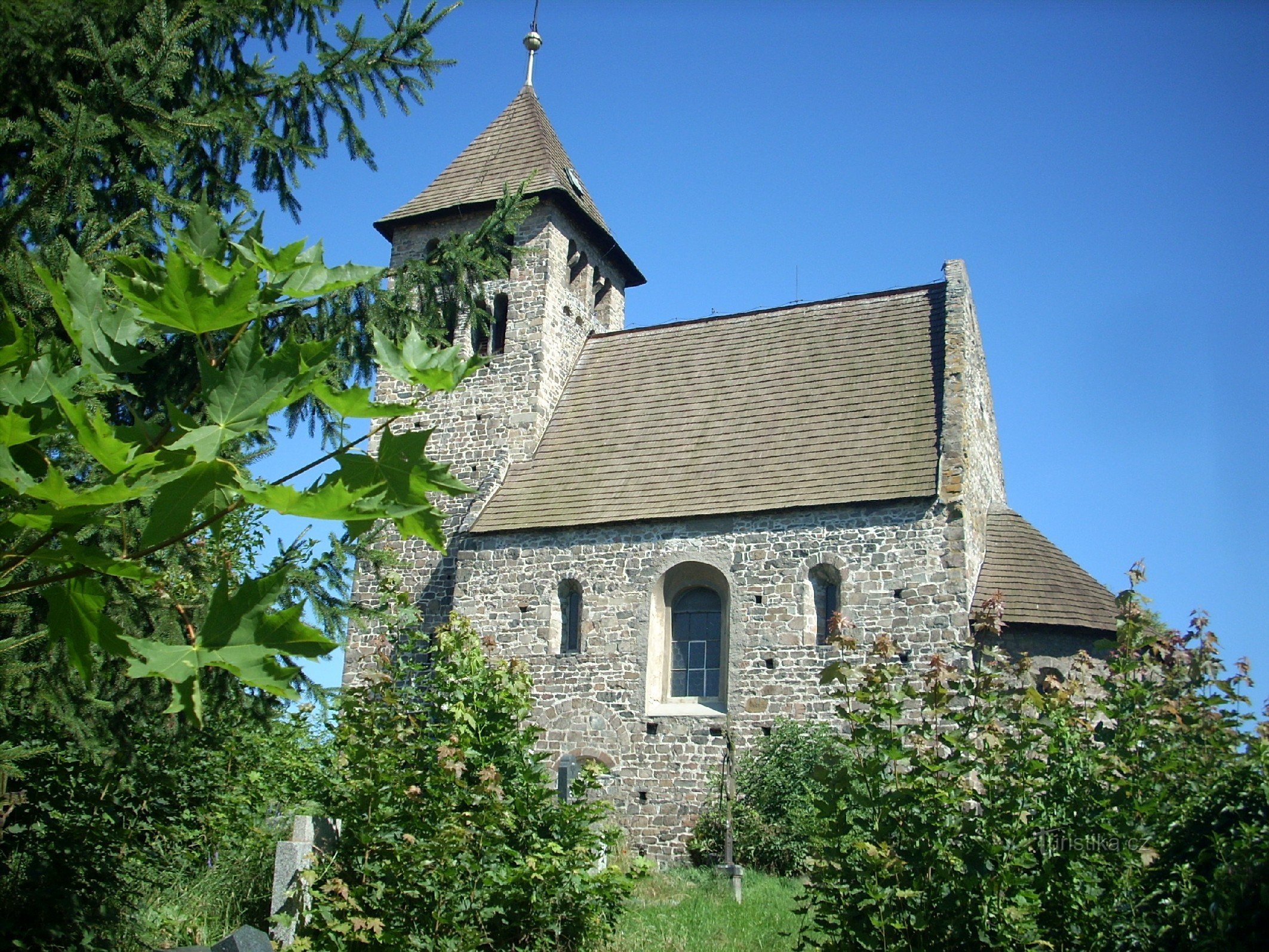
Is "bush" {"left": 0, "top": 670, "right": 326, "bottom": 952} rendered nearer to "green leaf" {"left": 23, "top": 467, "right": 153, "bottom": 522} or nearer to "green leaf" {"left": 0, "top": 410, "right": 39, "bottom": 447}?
"green leaf" {"left": 0, "top": 410, "right": 39, "bottom": 447}

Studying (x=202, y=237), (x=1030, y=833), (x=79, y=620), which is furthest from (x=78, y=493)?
(x=1030, y=833)

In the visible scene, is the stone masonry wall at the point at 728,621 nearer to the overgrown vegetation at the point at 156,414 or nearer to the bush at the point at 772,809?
the bush at the point at 772,809

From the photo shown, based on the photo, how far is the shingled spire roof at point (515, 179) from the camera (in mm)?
21203

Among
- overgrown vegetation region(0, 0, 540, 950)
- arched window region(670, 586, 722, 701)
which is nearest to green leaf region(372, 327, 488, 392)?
overgrown vegetation region(0, 0, 540, 950)

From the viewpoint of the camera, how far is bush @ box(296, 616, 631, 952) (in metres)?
6.57

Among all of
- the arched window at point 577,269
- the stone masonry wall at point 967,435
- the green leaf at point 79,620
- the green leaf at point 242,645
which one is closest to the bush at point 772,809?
the stone masonry wall at point 967,435

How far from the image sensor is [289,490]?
2035 mm

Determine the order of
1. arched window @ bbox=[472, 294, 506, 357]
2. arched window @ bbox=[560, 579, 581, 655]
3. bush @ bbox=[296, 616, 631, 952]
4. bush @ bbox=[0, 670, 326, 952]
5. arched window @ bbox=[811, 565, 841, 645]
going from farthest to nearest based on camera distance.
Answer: arched window @ bbox=[472, 294, 506, 357] < arched window @ bbox=[560, 579, 581, 655] < arched window @ bbox=[811, 565, 841, 645] < bush @ bbox=[296, 616, 631, 952] < bush @ bbox=[0, 670, 326, 952]

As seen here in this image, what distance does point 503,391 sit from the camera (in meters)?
19.6

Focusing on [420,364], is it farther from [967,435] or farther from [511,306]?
[511,306]

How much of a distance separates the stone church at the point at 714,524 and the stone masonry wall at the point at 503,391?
5cm

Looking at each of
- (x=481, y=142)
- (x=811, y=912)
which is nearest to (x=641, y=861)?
(x=811, y=912)

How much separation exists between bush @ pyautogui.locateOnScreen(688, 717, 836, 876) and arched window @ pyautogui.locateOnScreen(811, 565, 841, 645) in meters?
1.46

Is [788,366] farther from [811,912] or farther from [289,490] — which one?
[289,490]
